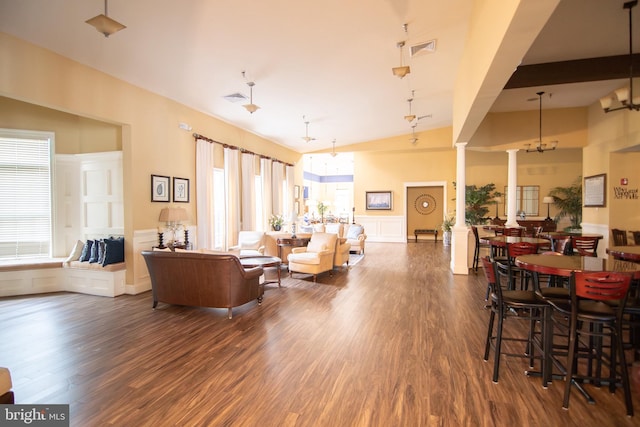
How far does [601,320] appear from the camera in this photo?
208 centimetres

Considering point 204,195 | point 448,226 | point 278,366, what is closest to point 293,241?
point 204,195

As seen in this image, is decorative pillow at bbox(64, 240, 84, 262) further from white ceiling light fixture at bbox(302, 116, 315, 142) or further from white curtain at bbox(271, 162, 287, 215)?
white ceiling light fixture at bbox(302, 116, 315, 142)

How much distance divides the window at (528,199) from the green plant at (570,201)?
416mm

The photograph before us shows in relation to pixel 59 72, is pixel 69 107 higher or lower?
lower

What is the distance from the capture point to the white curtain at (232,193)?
7113 mm

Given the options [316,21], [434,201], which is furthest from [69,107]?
[434,201]

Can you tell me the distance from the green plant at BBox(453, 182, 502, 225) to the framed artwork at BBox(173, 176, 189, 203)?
27.5 ft

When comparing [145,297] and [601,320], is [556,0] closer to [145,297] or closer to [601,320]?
[601,320]

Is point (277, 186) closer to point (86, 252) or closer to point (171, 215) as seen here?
point (171, 215)

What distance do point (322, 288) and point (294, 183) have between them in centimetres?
577

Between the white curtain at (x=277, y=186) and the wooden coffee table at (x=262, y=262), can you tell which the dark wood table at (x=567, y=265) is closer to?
the wooden coffee table at (x=262, y=262)

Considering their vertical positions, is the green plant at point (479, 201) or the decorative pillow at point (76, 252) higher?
the green plant at point (479, 201)

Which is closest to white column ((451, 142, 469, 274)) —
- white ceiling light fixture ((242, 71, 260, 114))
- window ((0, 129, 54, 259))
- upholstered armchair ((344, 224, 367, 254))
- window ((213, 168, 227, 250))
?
upholstered armchair ((344, 224, 367, 254))

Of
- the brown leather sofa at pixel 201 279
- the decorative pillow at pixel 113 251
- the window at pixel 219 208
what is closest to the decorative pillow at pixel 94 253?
the decorative pillow at pixel 113 251
